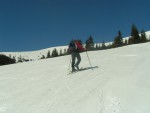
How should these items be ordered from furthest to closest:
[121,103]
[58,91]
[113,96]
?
[58,91], [113,96], [121,103]

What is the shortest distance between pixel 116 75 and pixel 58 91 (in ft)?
12.2

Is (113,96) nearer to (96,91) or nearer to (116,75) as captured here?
(96,91)

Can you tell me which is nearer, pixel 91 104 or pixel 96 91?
pixel 91 104

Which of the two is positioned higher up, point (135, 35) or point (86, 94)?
point (135, 35)

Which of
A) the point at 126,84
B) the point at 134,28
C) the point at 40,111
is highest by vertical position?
the point at 134,28

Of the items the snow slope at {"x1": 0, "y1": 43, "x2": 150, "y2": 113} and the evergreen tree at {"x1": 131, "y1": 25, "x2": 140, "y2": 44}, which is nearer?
the snow slope at {"x1": 0, "y1": 43, "x2": 150, "y2": 113}

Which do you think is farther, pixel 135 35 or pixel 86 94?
pixel 135 35

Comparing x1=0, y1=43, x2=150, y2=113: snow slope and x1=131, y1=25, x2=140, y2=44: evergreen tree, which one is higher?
x1=131, y1=25, x2=140, y2=44: evergreen tree

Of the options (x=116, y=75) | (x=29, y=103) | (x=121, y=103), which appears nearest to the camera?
(x=121, y=103)

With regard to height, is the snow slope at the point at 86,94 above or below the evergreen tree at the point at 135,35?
below

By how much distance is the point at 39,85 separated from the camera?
48.9ft

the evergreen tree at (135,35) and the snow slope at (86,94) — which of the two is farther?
the evergreen tree at (135,35)

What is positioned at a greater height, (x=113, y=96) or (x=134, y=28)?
(x=134, y=28)

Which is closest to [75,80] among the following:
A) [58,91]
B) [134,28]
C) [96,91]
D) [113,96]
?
[58,91]
